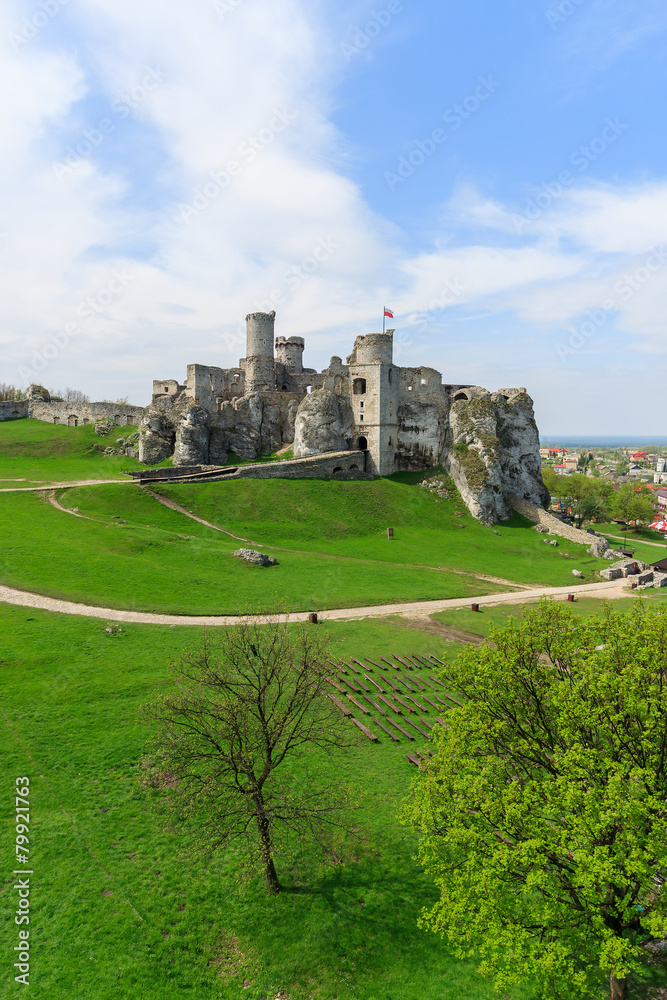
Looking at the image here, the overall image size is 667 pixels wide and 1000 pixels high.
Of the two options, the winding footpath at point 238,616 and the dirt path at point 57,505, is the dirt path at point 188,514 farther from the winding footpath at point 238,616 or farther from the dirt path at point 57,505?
the dirt path at point 57,505

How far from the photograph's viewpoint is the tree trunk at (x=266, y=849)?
45.4 ft

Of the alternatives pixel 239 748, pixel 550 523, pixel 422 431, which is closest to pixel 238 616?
pixel 239 748

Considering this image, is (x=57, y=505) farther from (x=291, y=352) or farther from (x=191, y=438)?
(x=291, y=352)

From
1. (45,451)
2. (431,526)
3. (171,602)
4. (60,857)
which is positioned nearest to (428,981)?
(60,857)

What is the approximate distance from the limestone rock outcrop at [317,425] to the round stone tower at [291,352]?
59.3ft

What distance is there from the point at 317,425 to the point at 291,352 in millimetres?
23743

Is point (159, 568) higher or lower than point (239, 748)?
higher

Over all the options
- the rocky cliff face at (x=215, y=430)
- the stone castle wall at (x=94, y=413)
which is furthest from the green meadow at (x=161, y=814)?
the stone castle wall at (x=94, y=413)

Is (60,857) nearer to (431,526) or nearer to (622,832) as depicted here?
(622,832)

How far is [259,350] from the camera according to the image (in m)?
76.2

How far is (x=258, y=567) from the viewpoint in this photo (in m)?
39.4

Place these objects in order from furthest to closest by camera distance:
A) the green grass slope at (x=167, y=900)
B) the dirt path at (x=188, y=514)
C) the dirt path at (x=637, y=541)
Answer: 1. the dirt path at (x=637, y=541)
2. the dirt path at (x=188, y=514)
3. the green grass slope at (x=167, y=900)

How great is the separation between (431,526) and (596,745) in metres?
47.3

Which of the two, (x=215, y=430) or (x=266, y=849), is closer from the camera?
(x=266, y=849)
